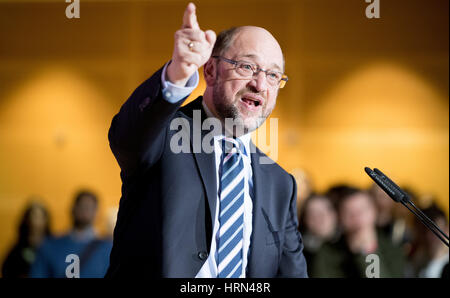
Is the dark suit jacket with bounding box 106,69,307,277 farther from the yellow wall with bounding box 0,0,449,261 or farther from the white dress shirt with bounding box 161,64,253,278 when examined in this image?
the yellow wall with bounding box 0,0,449,261

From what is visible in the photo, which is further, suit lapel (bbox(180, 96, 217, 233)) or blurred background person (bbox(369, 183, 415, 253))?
blurred background person (bbox(369, 183, 415, 253))

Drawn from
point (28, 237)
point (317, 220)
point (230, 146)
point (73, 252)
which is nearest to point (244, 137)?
point (230, 146)

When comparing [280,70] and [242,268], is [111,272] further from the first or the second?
[280,70]

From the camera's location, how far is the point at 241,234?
1283mm

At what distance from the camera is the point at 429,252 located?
3.07 meters

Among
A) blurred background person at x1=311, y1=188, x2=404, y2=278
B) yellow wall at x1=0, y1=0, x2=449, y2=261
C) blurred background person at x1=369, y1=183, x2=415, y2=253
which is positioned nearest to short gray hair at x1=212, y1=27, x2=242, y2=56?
blurred background person at x1=311, y1=188, x2=404, y2=278

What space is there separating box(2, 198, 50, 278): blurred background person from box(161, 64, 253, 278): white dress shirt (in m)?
2.64

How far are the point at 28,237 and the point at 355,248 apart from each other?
247 cm

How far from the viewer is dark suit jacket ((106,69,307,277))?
1157mm

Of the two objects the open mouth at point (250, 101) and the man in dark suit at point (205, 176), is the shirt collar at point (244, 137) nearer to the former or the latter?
the man in dark suit at point (205, 176)

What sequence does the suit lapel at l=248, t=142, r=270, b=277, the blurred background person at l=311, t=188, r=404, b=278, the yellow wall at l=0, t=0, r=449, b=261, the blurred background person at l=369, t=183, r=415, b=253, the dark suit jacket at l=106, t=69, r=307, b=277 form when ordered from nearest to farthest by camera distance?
the dark suit jacket at l=106, t=69, r=307, b=277 → the suit lapel at l=248, t=142, r=270, b=277 → the blurred background person at l=311, t=188, r=404, b=278 → the blurred background person at l=369, t=183, r=415, b=253 → the yellow wall at l=0, t=0, r=449, b=261

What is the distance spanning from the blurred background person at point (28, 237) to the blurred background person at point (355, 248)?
2.02m

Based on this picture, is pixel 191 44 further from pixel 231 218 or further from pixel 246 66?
pixel 231 218
